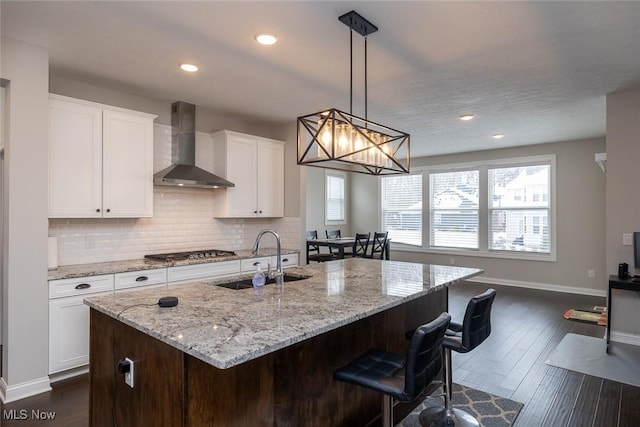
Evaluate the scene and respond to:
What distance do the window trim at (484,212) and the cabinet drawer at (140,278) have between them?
5.86 meters

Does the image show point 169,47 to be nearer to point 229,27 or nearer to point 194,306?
point 229,27

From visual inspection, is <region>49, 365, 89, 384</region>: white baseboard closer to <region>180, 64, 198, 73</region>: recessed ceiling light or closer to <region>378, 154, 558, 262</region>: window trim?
<region>180, 64, 198, 73</region>: recessed ceiling light

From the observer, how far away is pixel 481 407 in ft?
8.73

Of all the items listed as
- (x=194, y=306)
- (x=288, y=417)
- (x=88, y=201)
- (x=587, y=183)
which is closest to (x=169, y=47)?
(x=88, y=201)

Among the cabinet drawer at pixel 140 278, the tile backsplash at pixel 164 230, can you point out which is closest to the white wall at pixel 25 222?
the cabinet drawer at pixel 140 278

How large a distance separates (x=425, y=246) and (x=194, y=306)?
22.4 ft

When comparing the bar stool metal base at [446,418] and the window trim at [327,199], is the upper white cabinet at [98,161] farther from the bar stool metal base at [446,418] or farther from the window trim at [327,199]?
the window trim at [327,199]

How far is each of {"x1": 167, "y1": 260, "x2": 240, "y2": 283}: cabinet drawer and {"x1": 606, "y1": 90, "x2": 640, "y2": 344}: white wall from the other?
13.4 ft

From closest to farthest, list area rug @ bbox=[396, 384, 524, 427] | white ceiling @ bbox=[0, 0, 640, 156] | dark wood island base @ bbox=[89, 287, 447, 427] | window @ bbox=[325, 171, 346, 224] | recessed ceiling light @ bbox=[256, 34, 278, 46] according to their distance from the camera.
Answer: dark wood island base @ bbox=[89, 287, 447, 427], white ceiling @ bbox=[0, 0, 640, 156], area rug @ bbox=[396, 384, 524, 427], recessed ceiling light @ bbox=[256, 34, 278, 46], window @ bbox=[325, 171, 346, 224]

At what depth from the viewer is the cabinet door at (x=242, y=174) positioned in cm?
458

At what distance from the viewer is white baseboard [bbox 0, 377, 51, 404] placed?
268 cm

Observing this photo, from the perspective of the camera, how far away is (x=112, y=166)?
3.51 meters

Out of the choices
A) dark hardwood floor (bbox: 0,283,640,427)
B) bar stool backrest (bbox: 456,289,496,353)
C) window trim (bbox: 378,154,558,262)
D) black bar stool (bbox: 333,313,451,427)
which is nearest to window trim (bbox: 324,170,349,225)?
window trim (bbox: 378,154,558,262)

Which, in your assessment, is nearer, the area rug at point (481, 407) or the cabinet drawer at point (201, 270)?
the area rug at point (481, 407)
